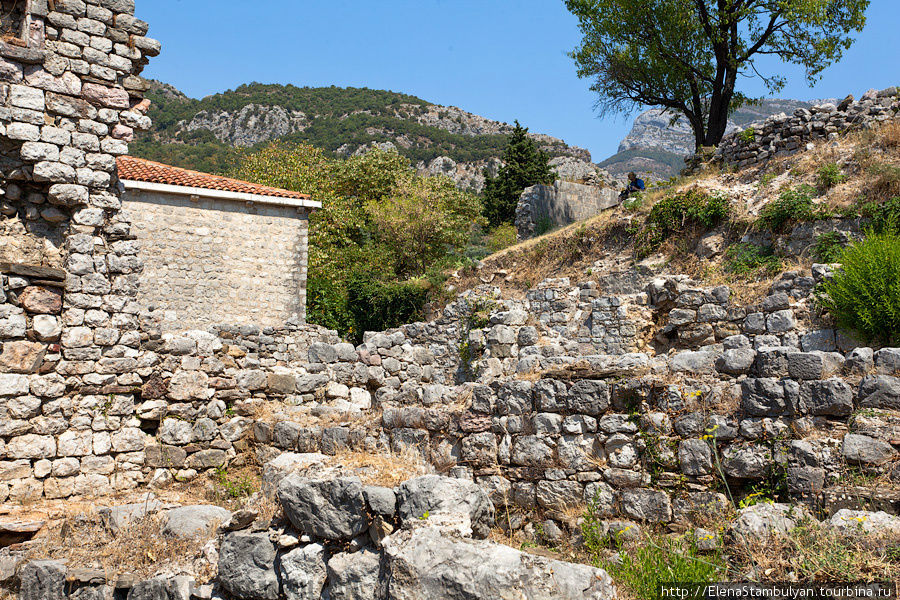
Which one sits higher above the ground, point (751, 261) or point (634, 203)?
point (634, 203)

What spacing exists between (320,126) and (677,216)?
222 ft

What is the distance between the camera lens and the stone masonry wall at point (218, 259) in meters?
16.3

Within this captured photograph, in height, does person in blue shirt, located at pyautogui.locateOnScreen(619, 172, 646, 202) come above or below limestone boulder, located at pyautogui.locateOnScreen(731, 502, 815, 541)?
above

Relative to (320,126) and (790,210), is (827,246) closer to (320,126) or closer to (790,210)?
(790,210)

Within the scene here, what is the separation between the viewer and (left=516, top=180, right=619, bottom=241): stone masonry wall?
23.0 metres

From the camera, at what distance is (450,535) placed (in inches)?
161

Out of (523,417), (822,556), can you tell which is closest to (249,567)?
(523,417)

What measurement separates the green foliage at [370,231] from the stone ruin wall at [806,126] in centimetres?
957

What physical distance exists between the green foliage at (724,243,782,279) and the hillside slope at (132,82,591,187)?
52486 mm

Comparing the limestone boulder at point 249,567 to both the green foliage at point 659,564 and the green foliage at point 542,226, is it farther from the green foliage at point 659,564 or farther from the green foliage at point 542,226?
the green foliage at point 542,226

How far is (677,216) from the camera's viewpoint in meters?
14.7

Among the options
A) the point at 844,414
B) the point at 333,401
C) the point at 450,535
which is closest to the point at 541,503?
the point at 450,535

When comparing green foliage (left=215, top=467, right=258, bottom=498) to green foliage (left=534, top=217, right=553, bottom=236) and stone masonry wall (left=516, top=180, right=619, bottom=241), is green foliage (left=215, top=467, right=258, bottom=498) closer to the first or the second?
green foliage (left=534, top=217, right=553, bottom=236)

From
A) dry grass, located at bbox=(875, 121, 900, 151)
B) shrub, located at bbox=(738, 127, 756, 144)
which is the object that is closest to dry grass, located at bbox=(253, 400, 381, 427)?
dry grass, located at bbox=(875, 121, 900, 151)
